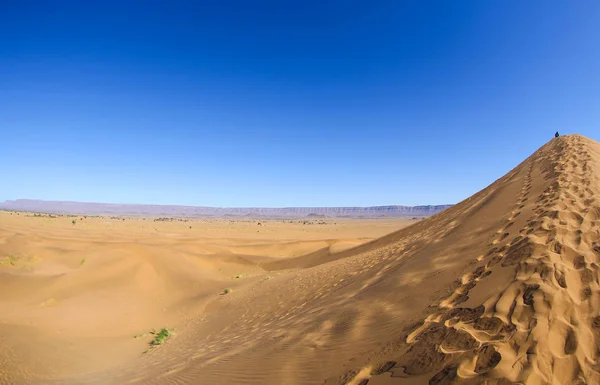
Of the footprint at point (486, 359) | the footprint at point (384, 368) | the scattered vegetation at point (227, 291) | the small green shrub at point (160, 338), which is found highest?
the footprint at point (486, 359)

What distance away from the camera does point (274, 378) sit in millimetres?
4051

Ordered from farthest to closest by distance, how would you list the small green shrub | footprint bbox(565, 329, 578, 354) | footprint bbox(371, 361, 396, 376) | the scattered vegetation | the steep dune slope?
the scattered vegetation, the small green shrub, footprint bbox(371, 361, 396, 376), the steep dune slope, footprint bbox(565, 329, 578, 354)

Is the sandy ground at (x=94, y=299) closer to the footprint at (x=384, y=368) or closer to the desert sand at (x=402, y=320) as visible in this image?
the desert sand at (x=402, y=320)

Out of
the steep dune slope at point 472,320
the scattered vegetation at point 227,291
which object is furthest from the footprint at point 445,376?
the scattered vegetation at point 227,291

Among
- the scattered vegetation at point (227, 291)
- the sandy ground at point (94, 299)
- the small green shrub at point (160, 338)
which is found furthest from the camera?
the scattered vegetation at point (227, 291)

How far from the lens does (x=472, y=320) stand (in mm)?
3377

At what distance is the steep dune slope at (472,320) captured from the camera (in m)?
2.82

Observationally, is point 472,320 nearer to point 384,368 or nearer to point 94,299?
point 384,368

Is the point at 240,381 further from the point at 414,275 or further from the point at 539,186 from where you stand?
the point at 539,186

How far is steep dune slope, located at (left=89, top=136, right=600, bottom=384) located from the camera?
9.24 feet

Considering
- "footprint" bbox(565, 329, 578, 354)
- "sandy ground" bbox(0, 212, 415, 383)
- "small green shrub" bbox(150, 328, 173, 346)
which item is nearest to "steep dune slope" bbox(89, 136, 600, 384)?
"footprint" bbox(565, 329, 578, 354)

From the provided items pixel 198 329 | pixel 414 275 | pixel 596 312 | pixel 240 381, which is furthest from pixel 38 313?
Result: pixel 596 312

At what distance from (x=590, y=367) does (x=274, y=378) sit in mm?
3152

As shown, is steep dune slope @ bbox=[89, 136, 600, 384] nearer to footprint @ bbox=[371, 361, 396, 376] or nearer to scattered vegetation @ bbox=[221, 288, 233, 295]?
footprint @ bbox=[371, 361, 396, 376]
